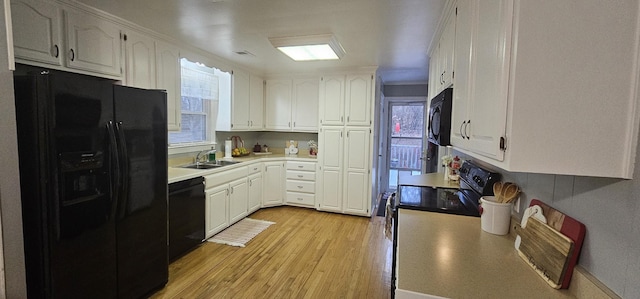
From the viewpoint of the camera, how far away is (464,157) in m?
2.71

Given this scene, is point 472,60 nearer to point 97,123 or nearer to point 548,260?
point 548,260

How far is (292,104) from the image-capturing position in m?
4.87

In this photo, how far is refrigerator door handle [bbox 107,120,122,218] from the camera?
191 cm

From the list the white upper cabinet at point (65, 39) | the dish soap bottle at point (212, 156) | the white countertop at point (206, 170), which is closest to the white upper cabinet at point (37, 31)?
the white upper cabinet at point (65, 39)

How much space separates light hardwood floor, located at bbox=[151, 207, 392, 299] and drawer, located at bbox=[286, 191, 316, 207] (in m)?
0.75

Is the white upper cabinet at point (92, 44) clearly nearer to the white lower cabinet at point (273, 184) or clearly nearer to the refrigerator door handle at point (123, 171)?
the refrigerator door handle at point (123, 171)

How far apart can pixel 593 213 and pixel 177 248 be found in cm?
312

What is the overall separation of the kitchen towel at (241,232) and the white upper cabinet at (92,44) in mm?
2052

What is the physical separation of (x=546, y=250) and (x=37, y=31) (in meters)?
3.08

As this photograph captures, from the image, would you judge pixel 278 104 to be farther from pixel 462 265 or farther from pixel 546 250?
pixel 546 250

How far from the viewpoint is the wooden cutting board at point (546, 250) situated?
1.00 metres

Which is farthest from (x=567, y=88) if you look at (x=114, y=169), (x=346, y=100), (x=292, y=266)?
(x=346, y=100)

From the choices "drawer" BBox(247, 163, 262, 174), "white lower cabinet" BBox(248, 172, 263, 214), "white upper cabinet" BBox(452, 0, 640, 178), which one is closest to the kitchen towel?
"white lower cabinet" BBox(248, 172, 263, 214)

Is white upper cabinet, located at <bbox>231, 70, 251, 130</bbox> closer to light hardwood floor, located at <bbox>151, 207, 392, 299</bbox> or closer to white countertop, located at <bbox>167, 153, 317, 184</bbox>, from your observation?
white countertop, located at <bbox>167, 153, 317, 184</bbox>
